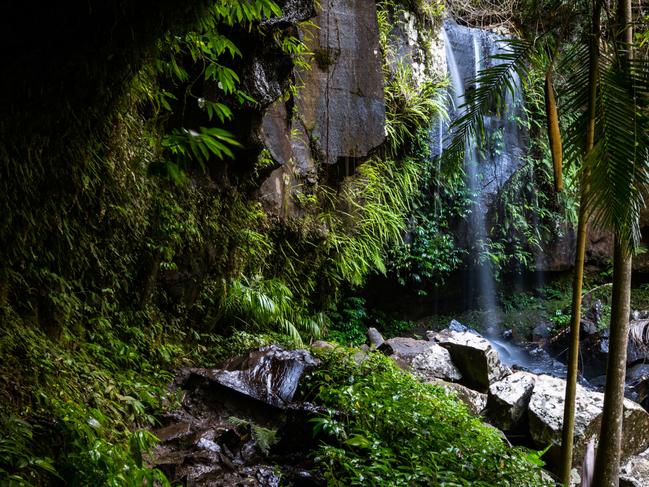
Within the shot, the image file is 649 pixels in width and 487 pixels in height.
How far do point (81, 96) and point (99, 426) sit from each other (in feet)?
6.04

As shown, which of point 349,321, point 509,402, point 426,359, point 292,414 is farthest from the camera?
point 349,321

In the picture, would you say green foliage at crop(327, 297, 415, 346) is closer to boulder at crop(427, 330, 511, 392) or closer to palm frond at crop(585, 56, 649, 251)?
boulder at crop(427, 330, 511, 392)

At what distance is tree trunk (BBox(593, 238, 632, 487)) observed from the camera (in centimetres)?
366

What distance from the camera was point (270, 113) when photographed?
6.08m

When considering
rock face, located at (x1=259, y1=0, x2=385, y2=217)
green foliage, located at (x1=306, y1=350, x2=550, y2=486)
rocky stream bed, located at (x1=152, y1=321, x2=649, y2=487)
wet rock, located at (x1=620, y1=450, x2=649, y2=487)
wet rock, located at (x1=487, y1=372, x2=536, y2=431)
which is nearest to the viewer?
green foliage, located at (x1=306, y1=350, x2=550, y2=486)

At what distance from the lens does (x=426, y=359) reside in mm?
6840

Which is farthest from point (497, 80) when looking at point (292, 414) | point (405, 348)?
point (405, 348)

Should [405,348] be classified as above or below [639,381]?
above

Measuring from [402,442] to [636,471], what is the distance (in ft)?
11.7

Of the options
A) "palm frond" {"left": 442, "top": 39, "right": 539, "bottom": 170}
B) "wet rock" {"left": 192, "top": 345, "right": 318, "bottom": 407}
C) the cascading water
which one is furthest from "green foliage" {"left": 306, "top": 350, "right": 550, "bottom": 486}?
the cascading water

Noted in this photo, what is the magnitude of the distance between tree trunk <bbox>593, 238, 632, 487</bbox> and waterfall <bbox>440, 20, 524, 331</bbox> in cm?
717

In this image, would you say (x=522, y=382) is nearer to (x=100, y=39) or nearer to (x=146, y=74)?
(x=146, y=74)

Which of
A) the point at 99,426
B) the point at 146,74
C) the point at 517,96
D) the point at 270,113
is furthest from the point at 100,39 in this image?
the point at 517,96

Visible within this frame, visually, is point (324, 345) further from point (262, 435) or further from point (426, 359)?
point (262, 435)
